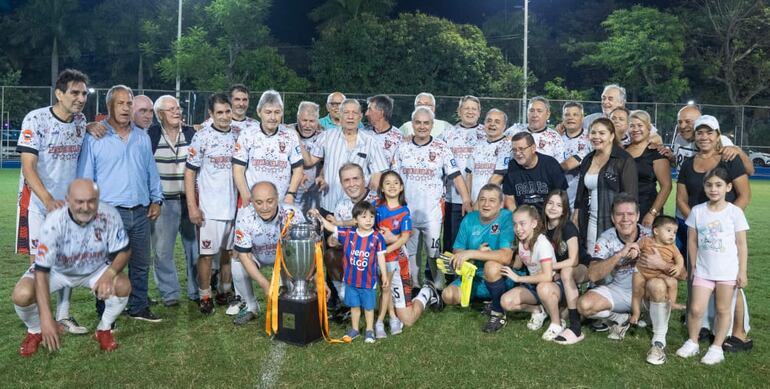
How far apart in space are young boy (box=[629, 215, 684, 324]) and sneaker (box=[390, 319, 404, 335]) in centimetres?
175

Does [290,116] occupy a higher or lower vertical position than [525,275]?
higher

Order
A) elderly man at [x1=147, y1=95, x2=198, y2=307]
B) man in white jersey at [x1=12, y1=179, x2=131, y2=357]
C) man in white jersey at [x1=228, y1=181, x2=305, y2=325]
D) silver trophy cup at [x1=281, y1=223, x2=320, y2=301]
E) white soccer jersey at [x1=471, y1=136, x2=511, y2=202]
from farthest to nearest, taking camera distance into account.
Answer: white soccer jersey at [x1=471, y1=136, x2=511, y2=202] < elderly man at [x1=147, y1=95, x2=198, y2=307] < man in white jersey at [x1=228, y1=181, x2=305, y2=325] < silver trophy cup at [x1=281, y1=223, x2=320, y2=301] < man in white jersey at [x1=12, y1=179, x2=131, y2=357]

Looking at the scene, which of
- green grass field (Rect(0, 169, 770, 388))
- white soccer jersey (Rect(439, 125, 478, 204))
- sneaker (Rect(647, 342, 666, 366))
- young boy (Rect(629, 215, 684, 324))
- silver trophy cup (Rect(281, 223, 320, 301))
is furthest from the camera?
white soccer jersey (Rect(439, 125, 478, 204))

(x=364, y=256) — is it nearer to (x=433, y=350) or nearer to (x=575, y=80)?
(x=433, y=350)

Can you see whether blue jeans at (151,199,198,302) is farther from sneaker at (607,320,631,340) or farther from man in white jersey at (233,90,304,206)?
sneaker at (607,320,631,340)

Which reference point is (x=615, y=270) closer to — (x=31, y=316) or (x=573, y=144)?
(x=573, y=144)

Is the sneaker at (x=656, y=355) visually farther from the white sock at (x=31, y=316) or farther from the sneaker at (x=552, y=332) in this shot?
the white sock at (x=31, y=316)

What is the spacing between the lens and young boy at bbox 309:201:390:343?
4.60 meters

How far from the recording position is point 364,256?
4.61 m

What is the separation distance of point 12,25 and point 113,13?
19.7ft

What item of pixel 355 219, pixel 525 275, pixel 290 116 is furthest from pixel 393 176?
pixel 290 116

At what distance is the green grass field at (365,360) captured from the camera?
12.3 feet

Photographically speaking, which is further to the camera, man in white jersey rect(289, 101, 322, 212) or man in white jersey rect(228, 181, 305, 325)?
man in white jersey rect(289, 101, 322, 212)

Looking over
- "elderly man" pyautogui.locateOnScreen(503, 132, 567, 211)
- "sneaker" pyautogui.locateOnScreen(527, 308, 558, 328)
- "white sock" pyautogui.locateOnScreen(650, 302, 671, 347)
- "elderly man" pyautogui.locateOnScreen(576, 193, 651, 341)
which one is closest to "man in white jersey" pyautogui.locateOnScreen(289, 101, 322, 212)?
"elderly man" pyautogui.locateOnScreen(503, 132, 567, 211)
